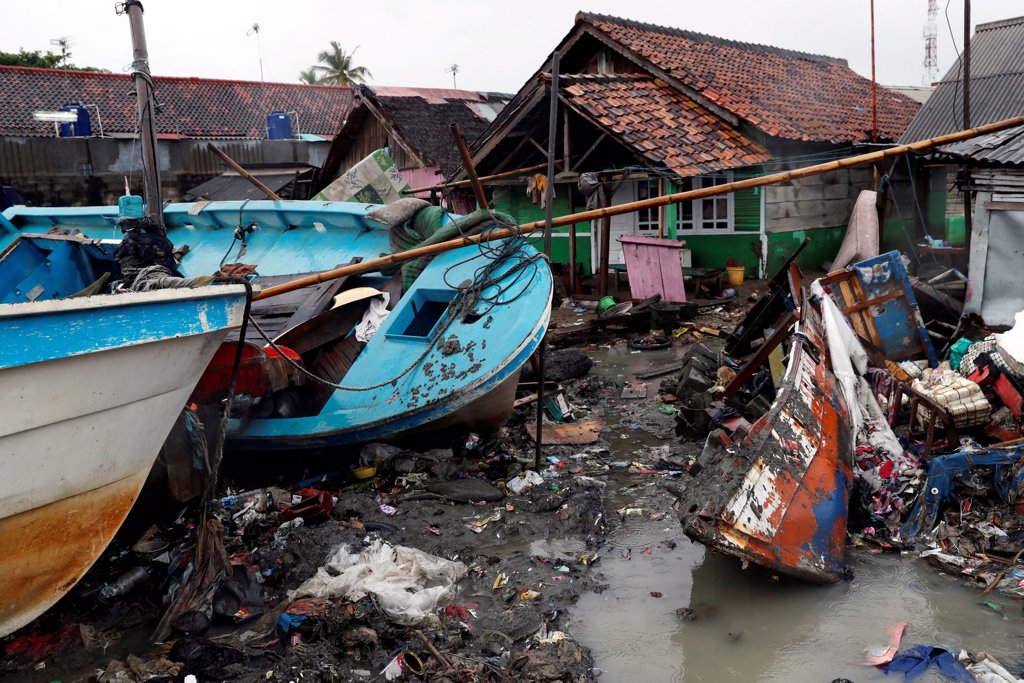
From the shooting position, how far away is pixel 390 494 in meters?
5.90

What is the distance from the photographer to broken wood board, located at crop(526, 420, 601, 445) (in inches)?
278

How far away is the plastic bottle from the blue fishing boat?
1.60 metres

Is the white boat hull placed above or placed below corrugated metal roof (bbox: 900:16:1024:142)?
below

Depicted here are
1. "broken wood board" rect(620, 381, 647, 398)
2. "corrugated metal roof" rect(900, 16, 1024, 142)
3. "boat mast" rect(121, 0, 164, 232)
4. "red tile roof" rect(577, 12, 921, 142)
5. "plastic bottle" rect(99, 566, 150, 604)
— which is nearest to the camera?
"plastic bottle" rect(99, 566, 150, 604)

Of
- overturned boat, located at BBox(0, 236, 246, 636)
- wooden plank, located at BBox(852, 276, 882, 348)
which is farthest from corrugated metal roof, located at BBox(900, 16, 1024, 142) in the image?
overturned boat, located at BBox(0, 236, 246, 636)

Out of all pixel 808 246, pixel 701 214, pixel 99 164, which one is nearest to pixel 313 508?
pixel 701 214

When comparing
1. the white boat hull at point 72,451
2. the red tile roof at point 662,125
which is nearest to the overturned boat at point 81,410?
the white boat hull at point 72,451

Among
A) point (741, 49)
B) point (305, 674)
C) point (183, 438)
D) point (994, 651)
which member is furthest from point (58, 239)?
point (741, 49)

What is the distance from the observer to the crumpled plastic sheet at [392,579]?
430 centimetres

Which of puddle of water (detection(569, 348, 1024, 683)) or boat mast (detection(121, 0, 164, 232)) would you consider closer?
puddle of water (detection(569, 348, 1024, 683))

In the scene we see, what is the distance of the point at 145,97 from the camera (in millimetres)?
6984

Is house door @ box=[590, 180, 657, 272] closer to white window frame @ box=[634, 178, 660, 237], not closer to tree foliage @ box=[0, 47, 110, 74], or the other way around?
white window frame @ box=[634, 178, 660, 237]

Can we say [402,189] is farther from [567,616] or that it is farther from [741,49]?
[741,49]

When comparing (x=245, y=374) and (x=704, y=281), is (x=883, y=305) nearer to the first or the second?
(x=704, y=281)
